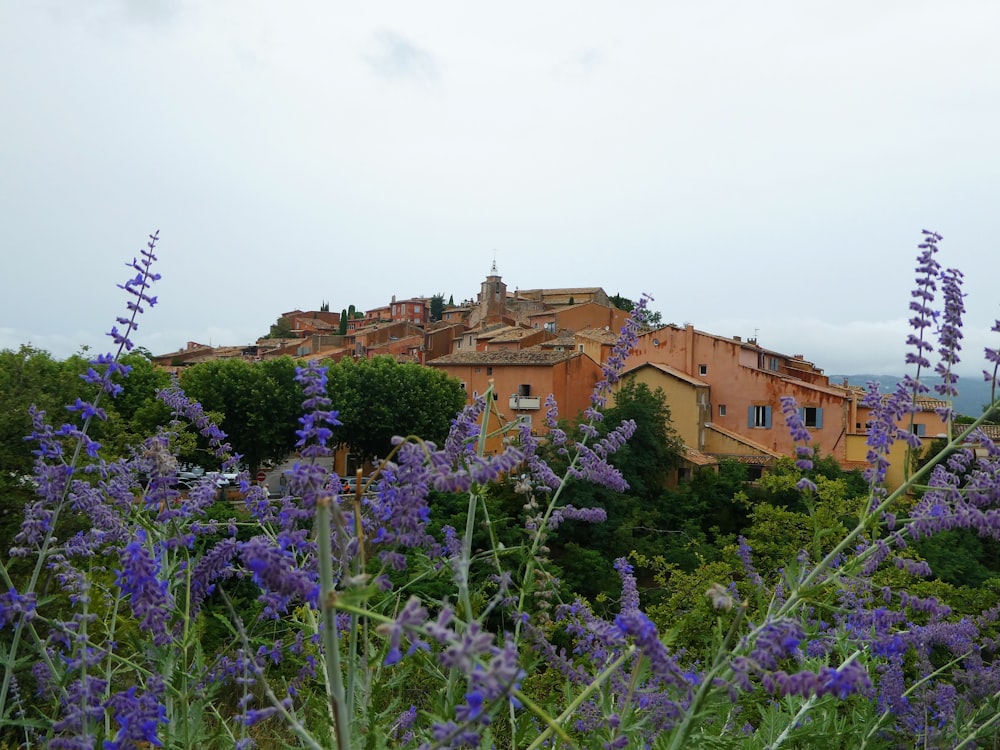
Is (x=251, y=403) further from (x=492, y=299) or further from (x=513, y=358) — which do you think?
(x=492, y=299)

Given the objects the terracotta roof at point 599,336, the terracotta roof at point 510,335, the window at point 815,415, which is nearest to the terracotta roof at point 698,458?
the window at point 815,415

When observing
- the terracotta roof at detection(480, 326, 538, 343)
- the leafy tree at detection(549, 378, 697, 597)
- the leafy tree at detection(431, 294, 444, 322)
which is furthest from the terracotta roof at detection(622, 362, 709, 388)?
the leafy tree at detection(431, 294, 444, 322)

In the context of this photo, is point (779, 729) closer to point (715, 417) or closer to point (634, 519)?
point (634, 519)

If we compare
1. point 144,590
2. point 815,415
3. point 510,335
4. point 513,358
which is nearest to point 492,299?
point 510,335

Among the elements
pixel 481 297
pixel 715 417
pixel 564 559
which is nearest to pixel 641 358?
pixel 715 417

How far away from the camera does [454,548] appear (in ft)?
11.8

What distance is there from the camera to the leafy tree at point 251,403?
36531 millimetres

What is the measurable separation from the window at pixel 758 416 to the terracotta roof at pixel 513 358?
355 inches

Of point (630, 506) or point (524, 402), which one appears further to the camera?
point (524, 402)

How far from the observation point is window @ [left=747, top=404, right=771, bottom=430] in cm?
3509

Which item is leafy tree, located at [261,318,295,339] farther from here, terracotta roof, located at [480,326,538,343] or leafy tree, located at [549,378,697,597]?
leafy tree, located at [549,378,697,597]

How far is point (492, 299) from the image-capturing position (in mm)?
66938

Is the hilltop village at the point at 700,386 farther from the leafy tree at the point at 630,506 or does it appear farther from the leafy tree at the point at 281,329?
the leafy tree at the point at 281,329

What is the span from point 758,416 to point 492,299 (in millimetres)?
35290
